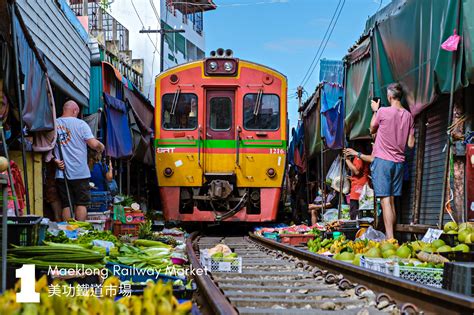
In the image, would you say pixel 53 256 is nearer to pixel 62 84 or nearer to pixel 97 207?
pixel 97 207

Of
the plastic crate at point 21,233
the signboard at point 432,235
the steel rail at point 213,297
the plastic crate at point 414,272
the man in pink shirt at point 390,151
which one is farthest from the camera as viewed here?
the man in pink shirt at point 390,151

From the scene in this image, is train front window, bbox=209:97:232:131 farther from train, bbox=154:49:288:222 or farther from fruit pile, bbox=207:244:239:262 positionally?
fruit pile, bbox=207:244:239:262

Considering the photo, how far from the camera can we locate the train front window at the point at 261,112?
12.6 metres

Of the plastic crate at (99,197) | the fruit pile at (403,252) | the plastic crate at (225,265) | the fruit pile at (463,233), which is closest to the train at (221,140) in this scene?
the plastic crate at (99,197)

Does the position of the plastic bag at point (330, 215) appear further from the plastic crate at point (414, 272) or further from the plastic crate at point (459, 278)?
the plastic crate at point (459, 278)

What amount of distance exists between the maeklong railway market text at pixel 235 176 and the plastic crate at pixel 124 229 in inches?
0.8

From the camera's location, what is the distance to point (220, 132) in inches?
493

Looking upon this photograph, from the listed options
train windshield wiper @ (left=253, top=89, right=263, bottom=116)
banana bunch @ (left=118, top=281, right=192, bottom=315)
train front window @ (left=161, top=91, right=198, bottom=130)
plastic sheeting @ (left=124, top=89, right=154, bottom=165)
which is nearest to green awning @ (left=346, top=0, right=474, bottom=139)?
train windshield wiper @ (left=253, top=89, right=263, bottom=116)

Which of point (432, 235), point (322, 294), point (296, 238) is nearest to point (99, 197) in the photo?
point (296, 238)

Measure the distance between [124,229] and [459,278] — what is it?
670 centimetres

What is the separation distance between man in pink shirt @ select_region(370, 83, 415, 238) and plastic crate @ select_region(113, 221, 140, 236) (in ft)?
12.6

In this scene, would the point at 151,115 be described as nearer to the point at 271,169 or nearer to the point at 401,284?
the point at 271,169

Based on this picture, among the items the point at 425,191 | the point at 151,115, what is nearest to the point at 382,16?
the point at 425,191

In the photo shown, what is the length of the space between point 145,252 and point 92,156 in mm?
4078
